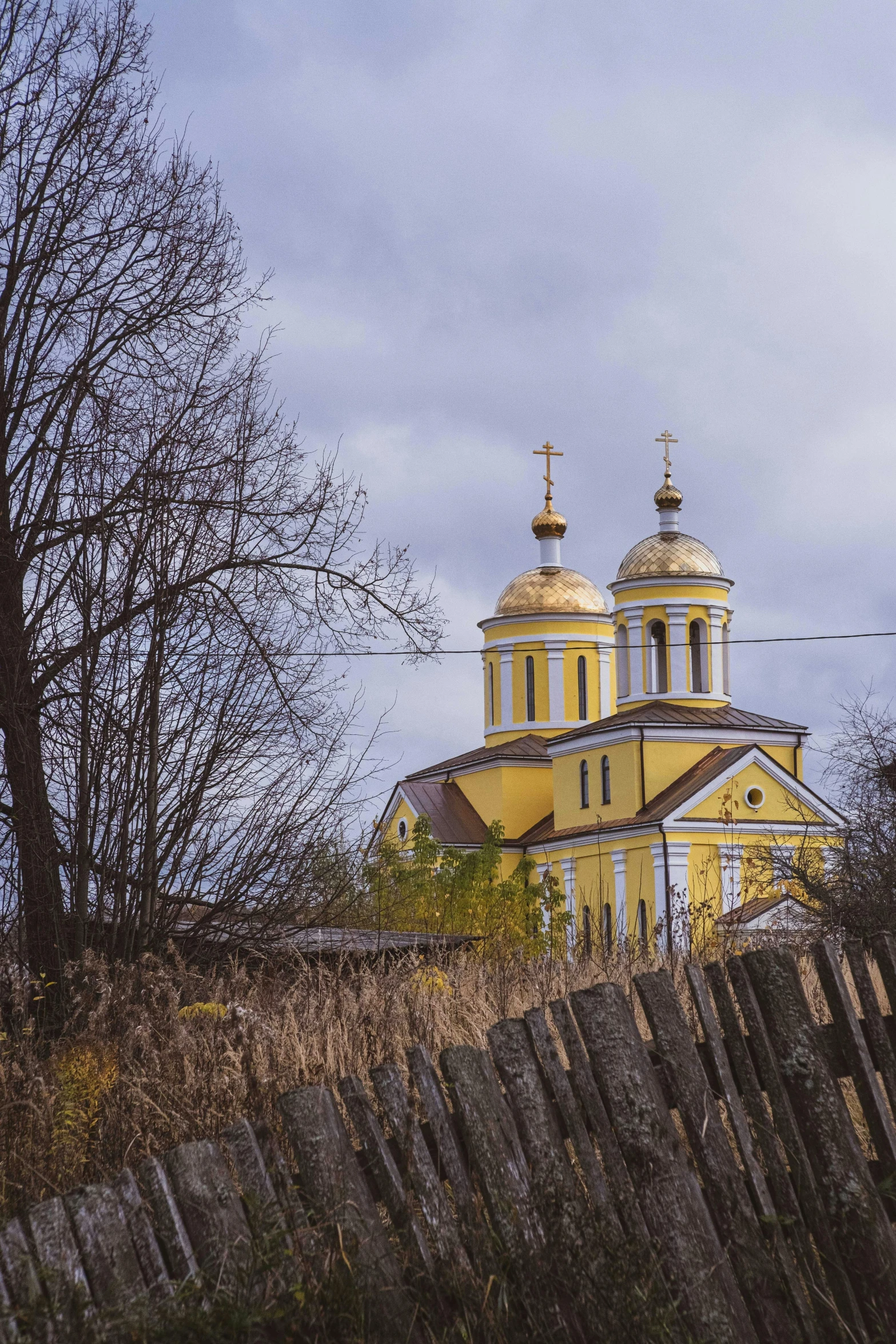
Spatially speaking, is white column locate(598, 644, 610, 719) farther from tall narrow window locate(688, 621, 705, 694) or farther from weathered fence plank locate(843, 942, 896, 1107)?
weathered fence plank locate(843, 942, 896, 1107)

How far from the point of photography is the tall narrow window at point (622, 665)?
2180 inches

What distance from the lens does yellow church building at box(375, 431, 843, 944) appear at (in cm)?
4994

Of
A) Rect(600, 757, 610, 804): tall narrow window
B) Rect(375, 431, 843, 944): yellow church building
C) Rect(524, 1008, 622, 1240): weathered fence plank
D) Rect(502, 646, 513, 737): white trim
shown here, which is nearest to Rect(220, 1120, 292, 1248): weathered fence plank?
Rect(524, 1008, 622, 1240): weathered fence plank

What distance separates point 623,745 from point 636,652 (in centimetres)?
434

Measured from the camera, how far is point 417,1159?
13.1 feet

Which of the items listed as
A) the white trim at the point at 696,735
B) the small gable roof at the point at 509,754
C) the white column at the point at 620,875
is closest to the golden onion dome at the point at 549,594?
the small gable roof at the point at 509,754

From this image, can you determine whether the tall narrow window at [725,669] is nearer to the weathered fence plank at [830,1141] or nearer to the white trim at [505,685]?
the white trim at [505,685]

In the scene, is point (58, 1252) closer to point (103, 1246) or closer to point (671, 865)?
point (103, 1246)

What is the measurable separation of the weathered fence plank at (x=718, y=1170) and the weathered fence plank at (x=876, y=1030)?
618 millimetres

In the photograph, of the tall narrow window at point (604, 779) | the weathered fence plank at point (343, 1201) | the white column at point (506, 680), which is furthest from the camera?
the white column at point (506, 680)

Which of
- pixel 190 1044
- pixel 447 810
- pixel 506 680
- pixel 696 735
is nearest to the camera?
pixel 190 1044

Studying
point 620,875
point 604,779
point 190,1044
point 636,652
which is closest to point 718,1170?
point 190,1044

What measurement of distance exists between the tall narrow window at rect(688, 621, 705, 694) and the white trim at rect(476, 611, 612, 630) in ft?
23.9

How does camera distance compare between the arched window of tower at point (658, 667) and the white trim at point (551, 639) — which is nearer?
the arched window of tower at point (658, 667)
